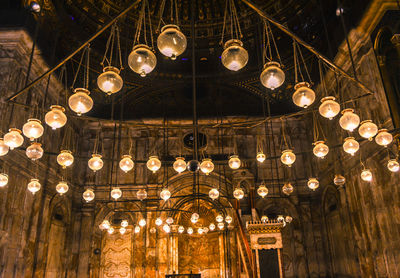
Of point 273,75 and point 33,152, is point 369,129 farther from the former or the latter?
point 33,152

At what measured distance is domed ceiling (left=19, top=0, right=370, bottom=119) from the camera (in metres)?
9.34

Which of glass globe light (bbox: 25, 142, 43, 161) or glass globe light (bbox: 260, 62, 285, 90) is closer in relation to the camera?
glass globe light (bbox: 260, 62, 285, 90)

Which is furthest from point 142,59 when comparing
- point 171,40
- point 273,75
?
point 273,75

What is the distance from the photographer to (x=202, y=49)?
37.1ft

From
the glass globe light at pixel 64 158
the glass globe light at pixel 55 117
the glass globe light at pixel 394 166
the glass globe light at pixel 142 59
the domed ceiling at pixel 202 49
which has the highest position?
the domed ceiling at pixel 202 49

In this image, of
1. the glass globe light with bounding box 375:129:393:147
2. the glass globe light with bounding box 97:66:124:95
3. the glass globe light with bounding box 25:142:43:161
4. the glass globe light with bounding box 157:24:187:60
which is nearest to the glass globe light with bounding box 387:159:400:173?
the glass globe light with bounding box 375:129:393:147

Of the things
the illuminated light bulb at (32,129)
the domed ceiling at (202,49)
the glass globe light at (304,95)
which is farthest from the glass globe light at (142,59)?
the domed ceiling at (202,49)

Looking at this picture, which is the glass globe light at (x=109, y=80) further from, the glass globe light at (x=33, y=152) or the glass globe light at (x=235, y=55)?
the glass globe light at (x=33, y=152)

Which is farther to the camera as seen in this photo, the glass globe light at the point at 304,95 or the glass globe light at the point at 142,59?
the glass globe light at the point at 304,95

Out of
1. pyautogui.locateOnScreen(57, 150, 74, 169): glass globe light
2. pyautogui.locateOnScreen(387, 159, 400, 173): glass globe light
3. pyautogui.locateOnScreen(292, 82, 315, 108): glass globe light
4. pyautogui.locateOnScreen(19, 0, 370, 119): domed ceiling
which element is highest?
pyautogui.locateOnScreen(19, 0, 370, 119): domed ceiling

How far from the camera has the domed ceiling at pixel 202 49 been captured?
934 cm

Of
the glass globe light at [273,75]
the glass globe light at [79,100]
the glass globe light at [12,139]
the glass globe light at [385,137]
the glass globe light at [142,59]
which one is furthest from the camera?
the glass globe light at [385,137]

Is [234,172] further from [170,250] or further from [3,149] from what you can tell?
[3,149]

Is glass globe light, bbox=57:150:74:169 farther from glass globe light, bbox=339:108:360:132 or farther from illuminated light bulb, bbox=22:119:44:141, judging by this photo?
glass globe light, bbox=339:108:360:132
